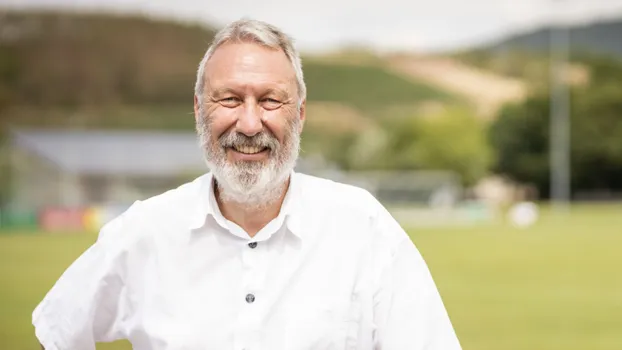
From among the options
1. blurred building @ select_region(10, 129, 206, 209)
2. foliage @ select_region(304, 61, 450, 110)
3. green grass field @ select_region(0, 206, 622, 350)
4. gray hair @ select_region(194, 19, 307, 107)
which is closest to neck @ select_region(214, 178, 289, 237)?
gray hair @ select_region(194, 19, 307, 107)

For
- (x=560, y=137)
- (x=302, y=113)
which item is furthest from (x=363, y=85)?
(x=302, y=113)

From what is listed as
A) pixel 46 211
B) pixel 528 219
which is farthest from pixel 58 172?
pixel 528 219

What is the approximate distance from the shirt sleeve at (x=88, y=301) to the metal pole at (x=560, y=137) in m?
39.5

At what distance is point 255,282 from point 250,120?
14.2 inches

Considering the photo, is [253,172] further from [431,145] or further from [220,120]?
[431,145]

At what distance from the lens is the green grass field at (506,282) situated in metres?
11.1

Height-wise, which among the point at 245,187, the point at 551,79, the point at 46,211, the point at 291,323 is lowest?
the point at 291,323

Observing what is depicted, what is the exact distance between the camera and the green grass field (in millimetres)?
11094

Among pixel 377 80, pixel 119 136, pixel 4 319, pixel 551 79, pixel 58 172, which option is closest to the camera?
pixel 4 319

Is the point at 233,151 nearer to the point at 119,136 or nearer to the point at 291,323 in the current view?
the point at 291,323

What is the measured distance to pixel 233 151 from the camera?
2.19 meters

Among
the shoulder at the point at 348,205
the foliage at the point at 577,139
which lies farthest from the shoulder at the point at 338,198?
the foliage at the point at 577,139

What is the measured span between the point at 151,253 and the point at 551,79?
64248 mm

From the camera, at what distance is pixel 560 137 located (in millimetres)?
51750
